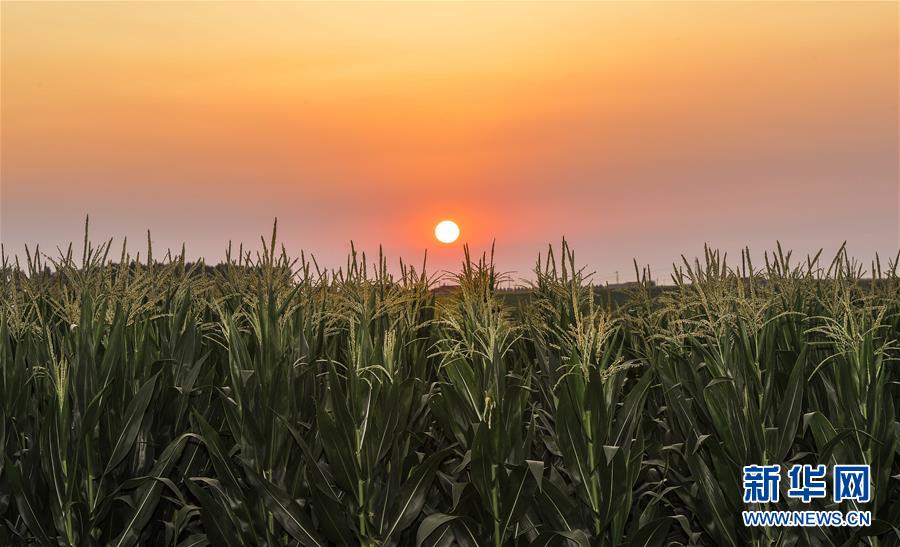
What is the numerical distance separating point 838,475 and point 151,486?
5.34 m

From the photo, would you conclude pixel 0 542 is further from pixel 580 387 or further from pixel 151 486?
pixel 580 387

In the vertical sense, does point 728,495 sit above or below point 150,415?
below

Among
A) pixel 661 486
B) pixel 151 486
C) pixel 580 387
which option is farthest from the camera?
pixel 661 486

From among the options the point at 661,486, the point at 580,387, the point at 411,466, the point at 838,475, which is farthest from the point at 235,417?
the point at 838,475

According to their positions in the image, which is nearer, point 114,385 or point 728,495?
point 728,495

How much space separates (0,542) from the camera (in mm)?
6371

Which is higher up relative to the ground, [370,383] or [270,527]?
[370,383]

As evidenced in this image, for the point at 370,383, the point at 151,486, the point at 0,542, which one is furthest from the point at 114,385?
the point at 370,383

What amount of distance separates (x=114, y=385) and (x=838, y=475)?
5742 mm

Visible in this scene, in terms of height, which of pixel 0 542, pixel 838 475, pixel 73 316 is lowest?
pixel 0 542

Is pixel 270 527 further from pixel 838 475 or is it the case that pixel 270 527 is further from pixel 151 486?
pixel 838 475

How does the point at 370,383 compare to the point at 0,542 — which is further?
the point at 0,542

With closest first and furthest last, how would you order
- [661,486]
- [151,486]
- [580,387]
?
[580,387], [151,486], [661,486]

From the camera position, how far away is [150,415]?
6.54 meters
